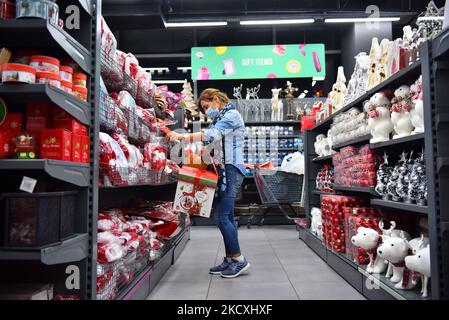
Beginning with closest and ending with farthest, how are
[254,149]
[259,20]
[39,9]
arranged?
[39,9] → [254,149] → [259,20]

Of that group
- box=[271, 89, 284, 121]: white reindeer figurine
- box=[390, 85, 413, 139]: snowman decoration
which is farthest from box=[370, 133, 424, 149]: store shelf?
box=[271, 89, 284, 121]: white reindeer figurine

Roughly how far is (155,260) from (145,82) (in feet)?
4.85

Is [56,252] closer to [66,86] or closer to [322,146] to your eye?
[66,86]

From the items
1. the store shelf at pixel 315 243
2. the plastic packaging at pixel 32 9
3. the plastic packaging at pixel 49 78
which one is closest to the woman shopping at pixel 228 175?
the store shelf at pixel 315 243

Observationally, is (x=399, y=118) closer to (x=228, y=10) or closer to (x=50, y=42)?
(x=50, y=42)

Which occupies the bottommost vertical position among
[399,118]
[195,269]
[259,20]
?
[195,269]

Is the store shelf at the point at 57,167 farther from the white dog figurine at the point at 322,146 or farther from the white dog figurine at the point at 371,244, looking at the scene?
the white dog figurine at the point at 322,146

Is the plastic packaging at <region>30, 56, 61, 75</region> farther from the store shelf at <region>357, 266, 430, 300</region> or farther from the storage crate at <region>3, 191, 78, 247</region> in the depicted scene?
the store shelf at <region>357, 266, 430, 300</region>

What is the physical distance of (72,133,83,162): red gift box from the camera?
1.58 m

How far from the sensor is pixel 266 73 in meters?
8.59

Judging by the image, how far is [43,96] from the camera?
147 cm

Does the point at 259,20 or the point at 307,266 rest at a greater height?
the point at 259,20

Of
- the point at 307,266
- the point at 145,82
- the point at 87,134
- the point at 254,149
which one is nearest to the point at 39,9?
the point at 87,134
